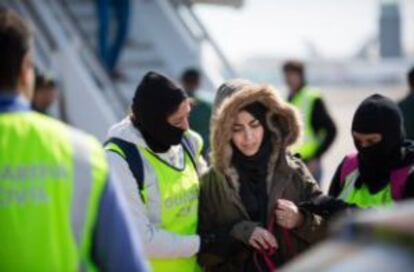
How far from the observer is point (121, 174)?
4.04m

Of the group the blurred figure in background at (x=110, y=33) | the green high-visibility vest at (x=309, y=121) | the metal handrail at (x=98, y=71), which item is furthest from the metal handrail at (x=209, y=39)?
the green high-visibility vest at (x=309, y=121)

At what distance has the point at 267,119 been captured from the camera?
4.37m

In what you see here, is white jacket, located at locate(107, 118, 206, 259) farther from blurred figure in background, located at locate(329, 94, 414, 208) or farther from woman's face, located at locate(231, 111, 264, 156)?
blurred figure in background, located at locate(329, 94, 414, 208)

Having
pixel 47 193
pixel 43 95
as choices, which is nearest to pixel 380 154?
pixel 47 193

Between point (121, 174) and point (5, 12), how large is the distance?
1.41m

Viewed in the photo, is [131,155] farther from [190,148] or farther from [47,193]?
[47,193]

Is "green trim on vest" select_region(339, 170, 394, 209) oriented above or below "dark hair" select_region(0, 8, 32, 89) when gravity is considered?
below

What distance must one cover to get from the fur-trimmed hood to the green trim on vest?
0.31m

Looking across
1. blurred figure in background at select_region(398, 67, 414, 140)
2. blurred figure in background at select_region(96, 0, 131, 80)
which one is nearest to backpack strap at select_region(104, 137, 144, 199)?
blurred figure in background at select_region(398, 67, 414, 140)

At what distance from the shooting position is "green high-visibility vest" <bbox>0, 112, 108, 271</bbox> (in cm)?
263

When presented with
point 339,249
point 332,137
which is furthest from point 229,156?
point 332,137

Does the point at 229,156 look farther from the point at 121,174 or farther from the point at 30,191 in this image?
the point at 30,191

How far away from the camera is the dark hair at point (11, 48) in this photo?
2678mm

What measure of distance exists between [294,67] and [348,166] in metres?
5.08
